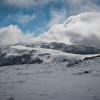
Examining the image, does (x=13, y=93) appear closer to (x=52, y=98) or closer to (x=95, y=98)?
(x=52, y=98)

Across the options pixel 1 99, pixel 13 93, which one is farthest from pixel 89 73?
pixel 1 99

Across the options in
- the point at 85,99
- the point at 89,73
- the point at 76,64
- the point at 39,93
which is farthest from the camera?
the point at 76,64

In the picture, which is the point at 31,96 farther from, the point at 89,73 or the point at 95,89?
the point at 89,73

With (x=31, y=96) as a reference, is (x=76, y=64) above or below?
above

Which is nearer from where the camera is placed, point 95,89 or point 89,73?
point 95,89

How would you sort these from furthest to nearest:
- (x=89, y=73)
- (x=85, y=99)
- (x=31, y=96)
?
(x=89, y=73), (x=31, y=96), (x=85, y=99)

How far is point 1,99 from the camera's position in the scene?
11453mm

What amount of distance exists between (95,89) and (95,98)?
2.53 m

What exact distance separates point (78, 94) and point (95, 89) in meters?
2.36

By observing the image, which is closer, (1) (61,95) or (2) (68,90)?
(1) (61,95)

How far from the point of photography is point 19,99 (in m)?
11.3

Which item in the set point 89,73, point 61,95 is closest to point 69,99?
point 61,95

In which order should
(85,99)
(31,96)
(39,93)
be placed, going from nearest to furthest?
(85,99)
(31,96)
(39,93)

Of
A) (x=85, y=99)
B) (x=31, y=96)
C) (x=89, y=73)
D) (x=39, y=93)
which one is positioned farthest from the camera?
(x=89, y=73)
